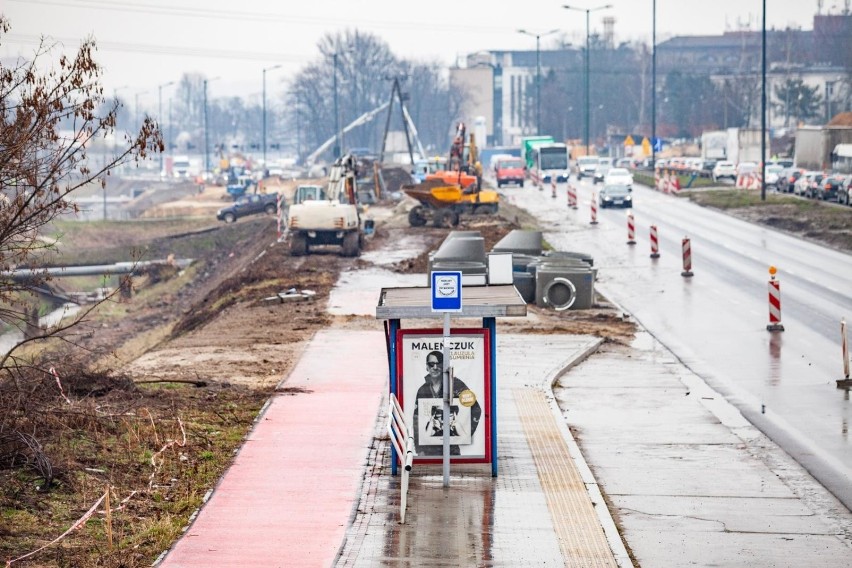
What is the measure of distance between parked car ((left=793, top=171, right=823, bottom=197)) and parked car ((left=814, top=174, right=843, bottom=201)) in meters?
0.71

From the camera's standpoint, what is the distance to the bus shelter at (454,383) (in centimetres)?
1571

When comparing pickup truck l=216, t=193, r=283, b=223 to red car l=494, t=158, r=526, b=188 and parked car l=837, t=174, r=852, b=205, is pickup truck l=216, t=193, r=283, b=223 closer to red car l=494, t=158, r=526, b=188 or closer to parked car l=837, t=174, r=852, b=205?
red car l=494, t=158, r=526, b=188

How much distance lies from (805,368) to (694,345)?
3171 millimetres

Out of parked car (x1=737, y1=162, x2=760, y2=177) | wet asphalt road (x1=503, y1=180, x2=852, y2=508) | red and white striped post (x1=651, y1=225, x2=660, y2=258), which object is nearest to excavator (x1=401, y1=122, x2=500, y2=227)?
wet asphalt road (x1=503, y1=180, x2=852, y2=508)

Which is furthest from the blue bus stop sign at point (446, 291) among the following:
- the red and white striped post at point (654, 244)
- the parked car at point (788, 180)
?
the parked car at point (788, 180)

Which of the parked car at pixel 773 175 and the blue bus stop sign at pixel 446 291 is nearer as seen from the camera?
the blue bus stop sign at pixel 446 291

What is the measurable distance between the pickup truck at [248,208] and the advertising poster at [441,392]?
60.5m

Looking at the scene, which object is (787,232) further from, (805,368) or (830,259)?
(805,368)

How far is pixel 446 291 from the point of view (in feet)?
48.9

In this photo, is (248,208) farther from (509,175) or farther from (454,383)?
(454,383)

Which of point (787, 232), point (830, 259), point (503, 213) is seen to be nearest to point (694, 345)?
point (830, 259)

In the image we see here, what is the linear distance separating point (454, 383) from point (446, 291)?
4.65 feet

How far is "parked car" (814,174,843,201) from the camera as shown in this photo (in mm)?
66000

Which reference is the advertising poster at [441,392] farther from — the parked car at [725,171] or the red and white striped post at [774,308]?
the parked car at [725,171]
